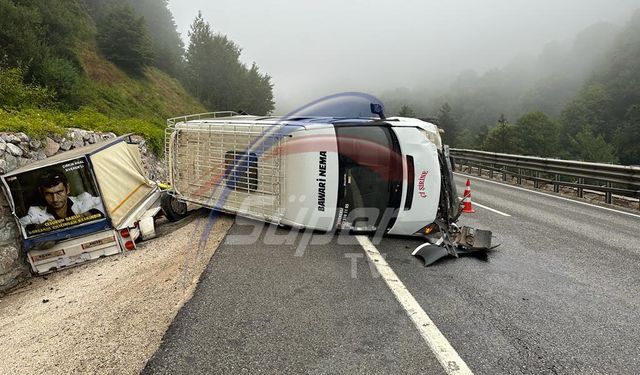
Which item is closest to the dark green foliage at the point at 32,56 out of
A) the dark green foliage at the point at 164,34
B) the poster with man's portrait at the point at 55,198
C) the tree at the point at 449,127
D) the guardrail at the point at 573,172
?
the poster with man's portrait at the point at 55,198

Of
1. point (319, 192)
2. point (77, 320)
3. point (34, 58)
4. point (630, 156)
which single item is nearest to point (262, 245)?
point (319, 192)

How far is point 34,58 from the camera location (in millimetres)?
15312

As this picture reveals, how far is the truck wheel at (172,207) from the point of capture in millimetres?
7742

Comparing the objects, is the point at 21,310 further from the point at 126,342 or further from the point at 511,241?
the point at 511,241

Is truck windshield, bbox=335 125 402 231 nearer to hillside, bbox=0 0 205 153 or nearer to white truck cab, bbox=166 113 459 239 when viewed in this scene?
white truck cab, bbox=166 113 459 239

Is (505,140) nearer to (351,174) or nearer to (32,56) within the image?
(32,56)

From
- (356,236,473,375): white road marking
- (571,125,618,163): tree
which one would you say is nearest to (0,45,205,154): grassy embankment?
(356,236,473,375): white road marking

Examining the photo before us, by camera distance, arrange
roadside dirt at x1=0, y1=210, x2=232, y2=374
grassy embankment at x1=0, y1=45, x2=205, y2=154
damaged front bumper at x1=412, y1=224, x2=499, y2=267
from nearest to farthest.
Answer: roadside dirt at x1=0, y1=210, x2=232, y2=374 < damaged front bumper at x1=412, y1=224, x2=499, y2=267 < grassy embankment at x1=0, y1=45, x2=205, y2=154

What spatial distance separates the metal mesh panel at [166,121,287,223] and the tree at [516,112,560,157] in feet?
233

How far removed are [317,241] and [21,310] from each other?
13.3 ft

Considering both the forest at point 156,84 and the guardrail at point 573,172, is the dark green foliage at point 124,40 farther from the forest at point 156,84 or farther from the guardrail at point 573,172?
the guardrail at point 573,172

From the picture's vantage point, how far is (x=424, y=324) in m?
3.21

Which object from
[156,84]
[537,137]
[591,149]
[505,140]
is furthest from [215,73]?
[591,149]

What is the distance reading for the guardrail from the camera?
9.68 metres
